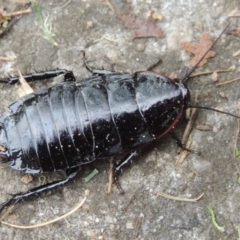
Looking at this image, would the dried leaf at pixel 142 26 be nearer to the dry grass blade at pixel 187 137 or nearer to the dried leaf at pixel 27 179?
the dry grass blade at pixel 187 137

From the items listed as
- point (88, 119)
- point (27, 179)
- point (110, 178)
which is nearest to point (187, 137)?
point (110, 178)

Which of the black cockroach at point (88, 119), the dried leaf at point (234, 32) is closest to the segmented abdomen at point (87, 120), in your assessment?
the black cockroach at point (88, 119)

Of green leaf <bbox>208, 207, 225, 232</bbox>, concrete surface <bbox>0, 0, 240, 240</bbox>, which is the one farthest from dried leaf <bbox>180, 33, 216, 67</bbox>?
green leaf <bbox>208, 207, 225, 232</bbox>

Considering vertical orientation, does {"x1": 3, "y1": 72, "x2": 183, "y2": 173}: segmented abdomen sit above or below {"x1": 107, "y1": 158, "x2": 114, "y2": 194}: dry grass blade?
above

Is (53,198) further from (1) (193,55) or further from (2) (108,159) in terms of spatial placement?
(1) (193,55)

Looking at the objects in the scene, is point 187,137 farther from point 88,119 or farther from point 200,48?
point 88,119

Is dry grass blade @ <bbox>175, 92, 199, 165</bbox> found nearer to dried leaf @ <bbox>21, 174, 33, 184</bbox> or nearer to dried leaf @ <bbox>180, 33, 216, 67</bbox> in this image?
dried leaf @ <bbox>180, 33, 216, 67</bbox>

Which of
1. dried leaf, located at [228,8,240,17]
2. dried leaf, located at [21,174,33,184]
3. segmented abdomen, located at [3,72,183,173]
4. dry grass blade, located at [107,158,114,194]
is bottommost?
dry grass blade, located at [107,158,114,194]
